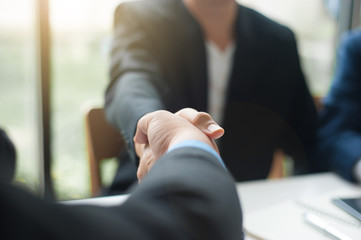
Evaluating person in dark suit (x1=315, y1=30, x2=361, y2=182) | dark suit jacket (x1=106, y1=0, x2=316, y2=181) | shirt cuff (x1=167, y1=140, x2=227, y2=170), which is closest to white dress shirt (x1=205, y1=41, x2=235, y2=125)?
dark suit jacket (x1=106, y1=0, x2=316, y2=181)

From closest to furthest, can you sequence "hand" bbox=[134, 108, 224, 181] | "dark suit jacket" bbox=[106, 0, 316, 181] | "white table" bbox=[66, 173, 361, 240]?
"hand" bbox=[134, 108, 224, 181] < "white table" bbox=[66, 173, 361, 240] < "dark suit jacket" bbox=[106, 0, 316, 181]

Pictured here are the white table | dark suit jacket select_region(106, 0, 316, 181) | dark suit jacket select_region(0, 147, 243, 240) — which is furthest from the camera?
dark suit jacket select_region(106, 0, 316, 181)

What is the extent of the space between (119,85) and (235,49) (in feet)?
0.78

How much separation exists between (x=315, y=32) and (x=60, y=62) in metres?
0.99

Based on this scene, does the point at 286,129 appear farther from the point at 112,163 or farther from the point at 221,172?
the point at 221,172

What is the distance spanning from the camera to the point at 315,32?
54.6 inches

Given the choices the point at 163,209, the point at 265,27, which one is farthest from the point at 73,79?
the point at 163,209

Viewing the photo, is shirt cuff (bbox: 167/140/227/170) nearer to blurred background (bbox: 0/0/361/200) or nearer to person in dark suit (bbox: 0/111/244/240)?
person in dark suit (bbox: 0/111/244/240)

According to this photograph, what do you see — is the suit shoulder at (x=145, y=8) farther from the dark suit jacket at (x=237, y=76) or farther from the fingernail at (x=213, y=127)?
the fingernail at (x=213, y=127)

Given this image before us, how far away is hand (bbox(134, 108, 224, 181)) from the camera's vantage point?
0.26 metres

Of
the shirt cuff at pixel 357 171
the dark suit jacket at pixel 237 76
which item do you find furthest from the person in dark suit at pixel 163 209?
the shirt cuff at pixel 357 171

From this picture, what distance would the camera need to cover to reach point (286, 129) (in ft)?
2.51

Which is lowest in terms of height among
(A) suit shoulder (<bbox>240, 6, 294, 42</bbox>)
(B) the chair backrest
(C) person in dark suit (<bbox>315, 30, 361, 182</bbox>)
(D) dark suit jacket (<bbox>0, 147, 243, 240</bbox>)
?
(B) the chair backrest

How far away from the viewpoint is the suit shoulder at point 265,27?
2.26ft
